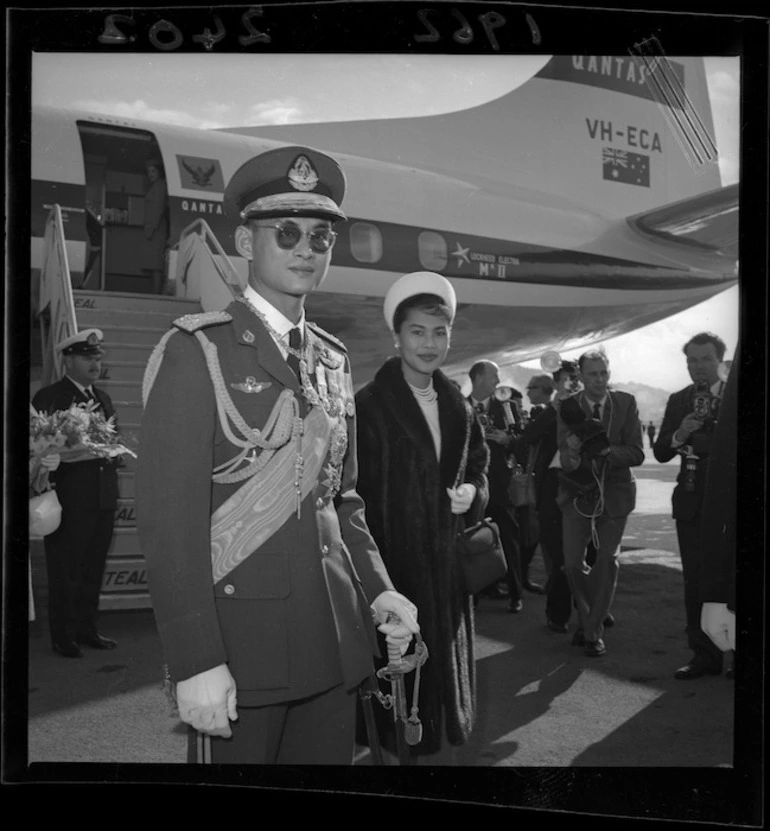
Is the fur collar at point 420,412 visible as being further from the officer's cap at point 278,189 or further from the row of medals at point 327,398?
the officer's cap at point 278,189

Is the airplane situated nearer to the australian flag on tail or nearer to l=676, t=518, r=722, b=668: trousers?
the australian flag on tail

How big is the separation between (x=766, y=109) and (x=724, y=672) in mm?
2278

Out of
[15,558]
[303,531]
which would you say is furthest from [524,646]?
[15,558]

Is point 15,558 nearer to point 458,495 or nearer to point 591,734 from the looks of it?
point 458,495

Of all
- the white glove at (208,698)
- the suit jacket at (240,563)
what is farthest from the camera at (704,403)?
the white glove at (208,698)

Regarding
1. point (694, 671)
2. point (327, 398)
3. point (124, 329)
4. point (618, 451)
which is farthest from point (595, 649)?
point (124, 329)

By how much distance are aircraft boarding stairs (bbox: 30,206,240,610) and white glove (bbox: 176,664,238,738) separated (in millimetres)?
1063

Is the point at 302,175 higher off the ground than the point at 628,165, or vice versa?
the point at 628,165

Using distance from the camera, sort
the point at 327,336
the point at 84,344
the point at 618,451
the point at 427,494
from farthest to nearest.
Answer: the point at 618,451
the point at 84,344
the point at 427,494
the point at 327,336

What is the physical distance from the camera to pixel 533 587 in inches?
148

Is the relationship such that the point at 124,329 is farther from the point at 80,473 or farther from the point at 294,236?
the point at 294,236

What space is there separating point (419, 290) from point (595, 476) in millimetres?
1090

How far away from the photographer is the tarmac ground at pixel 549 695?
3453 millimetres

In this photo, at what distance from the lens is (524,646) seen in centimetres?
359
